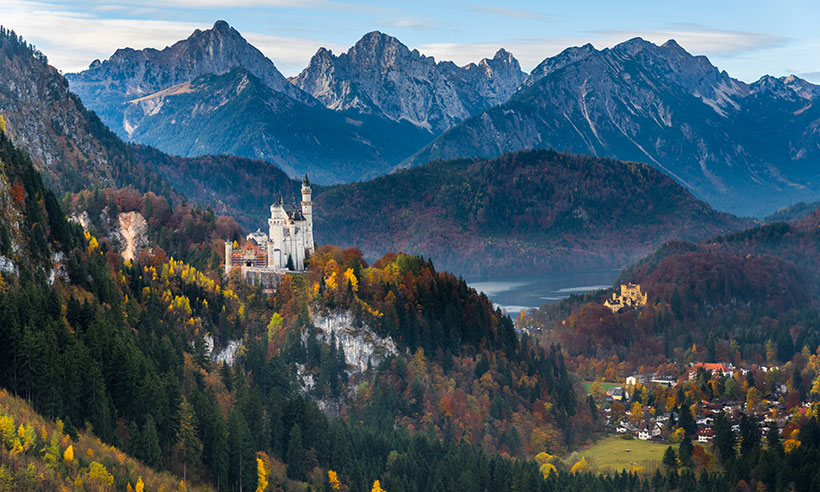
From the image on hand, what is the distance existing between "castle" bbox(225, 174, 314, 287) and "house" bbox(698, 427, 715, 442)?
53950 mm

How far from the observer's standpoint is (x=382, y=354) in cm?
15575

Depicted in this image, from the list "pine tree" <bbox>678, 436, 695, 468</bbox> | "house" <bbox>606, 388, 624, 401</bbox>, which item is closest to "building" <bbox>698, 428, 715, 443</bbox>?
"pine tree" <bbox>678, 436, 695, 468</bbox>

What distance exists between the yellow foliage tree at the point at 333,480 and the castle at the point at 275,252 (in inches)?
1956

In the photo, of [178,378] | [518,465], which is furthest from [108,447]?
[518,465]

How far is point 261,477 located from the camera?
10625 centimetres

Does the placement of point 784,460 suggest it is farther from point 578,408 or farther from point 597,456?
point 578,408

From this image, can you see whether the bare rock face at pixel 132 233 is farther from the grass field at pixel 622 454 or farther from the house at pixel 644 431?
the house at pixel 644 431

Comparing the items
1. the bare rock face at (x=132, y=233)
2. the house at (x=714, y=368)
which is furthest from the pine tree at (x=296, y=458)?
the house at (x=714, y=368)

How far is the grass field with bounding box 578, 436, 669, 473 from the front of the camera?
445 feet

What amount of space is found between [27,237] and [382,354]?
56.8m

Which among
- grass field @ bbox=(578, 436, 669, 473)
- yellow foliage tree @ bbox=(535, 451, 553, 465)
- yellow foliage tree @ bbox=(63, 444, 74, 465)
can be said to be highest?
yellow foliage tree @ bbox=(63, 444, 74, 465)

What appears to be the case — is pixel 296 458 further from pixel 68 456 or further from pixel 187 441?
pixel 68 456

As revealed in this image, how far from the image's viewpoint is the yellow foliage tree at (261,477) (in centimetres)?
10519

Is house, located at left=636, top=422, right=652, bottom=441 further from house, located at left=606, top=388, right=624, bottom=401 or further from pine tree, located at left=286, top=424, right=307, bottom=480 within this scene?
pine tree, located at left=286, top=424, right=307, bottom=480
